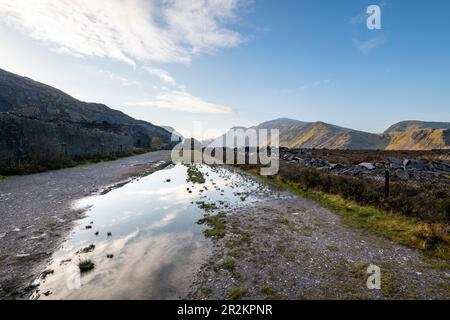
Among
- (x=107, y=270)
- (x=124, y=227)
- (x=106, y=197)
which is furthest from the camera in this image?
(x=106, y=197)

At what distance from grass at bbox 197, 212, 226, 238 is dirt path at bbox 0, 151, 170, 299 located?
6.28 m

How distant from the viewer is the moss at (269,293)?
22.5ft

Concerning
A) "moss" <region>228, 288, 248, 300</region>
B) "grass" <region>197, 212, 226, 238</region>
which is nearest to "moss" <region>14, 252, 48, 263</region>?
"grass" <region>197, 212, 226, 238</region>

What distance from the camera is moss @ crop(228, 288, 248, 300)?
22.6ft

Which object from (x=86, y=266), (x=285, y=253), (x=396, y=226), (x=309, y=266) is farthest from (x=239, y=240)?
(x=396, y=226)

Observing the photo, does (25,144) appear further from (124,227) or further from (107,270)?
(107,270)

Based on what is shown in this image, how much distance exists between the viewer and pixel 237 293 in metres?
6.98

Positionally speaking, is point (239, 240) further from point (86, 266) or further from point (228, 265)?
point (86, 266)

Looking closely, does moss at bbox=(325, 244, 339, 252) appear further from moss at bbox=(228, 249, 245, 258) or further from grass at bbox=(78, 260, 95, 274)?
grass at bbox=(78, 260, 95, 274)

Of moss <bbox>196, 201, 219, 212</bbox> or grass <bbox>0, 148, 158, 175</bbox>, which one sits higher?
grass <bbox>0, 148, 158, 175</bbox>

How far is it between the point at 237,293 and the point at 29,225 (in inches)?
423

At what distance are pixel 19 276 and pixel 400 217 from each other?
1689 cm
